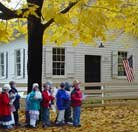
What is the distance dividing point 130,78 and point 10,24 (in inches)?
359

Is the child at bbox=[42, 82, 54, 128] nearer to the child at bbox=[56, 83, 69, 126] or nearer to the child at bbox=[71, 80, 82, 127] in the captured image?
the child at bbox=[56, 83, 69, 126]

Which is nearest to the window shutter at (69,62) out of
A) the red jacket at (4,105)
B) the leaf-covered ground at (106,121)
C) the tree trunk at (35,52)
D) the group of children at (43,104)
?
the leaf-covered ground at (106,121)

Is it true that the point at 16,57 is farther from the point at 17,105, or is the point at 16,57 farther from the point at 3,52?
the point at 17,105

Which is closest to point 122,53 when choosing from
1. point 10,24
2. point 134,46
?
point 134,46

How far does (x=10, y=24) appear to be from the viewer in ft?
65.1

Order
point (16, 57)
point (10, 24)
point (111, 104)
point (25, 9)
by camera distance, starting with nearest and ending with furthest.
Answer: point (25, 9)
point (10, 24)
point (111, 104)
point (16, 57)

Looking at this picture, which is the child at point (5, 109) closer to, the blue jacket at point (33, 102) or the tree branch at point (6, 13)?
the blue jacket at point (33, 102)

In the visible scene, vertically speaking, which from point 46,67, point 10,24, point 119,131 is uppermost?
point 10,24

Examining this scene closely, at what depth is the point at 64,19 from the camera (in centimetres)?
1319

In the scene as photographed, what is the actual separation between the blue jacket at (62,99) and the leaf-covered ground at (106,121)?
738mm

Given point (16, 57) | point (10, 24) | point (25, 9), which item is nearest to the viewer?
point (25, 9)

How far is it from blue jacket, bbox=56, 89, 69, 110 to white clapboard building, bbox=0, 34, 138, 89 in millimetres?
9515

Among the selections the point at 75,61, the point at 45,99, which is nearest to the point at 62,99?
the point at 45,99

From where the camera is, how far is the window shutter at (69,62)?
26.4m
